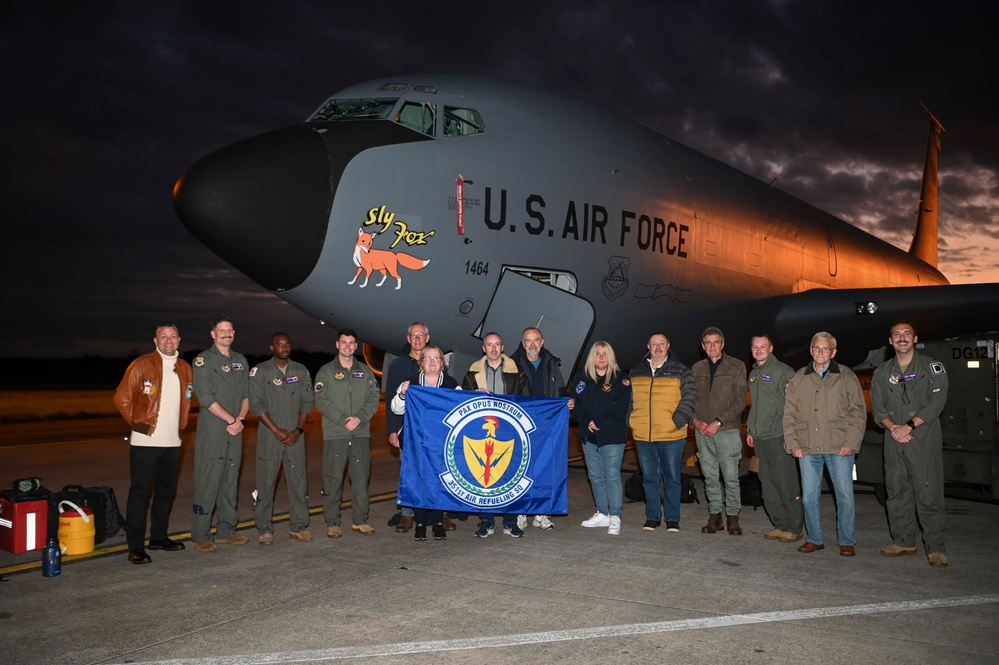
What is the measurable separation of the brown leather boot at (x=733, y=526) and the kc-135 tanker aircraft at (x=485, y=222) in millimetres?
2484

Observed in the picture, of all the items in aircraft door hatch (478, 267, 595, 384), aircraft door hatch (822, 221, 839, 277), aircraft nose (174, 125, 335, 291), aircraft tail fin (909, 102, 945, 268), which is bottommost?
aircraft door hatch (478, 267, 595, 384)

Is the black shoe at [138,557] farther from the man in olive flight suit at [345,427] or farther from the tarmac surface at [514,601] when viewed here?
the man in olive flight suit at [345,427]

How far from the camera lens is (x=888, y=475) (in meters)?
6.68

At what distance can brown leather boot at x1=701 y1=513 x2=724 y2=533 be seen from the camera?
7.48m

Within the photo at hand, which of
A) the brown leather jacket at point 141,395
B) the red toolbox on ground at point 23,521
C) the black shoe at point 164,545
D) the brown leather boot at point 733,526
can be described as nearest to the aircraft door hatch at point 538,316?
the brown leather boot at point 733,526

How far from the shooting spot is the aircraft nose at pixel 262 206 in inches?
281

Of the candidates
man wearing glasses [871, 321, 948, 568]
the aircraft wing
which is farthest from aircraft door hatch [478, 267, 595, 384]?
the aircraft wing

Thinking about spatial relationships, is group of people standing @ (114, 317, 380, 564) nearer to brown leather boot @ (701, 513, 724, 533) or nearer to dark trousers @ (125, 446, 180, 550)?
dark trousers @ (125, 446, 180, 550)

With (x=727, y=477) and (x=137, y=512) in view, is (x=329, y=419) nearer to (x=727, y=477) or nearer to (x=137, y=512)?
(x=137, y=512)

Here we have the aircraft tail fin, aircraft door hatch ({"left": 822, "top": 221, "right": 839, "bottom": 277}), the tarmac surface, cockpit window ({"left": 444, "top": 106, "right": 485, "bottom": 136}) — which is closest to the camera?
the tarmac surface

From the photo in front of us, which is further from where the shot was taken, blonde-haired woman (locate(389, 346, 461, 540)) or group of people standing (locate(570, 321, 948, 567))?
blonde-haired woman (locate(389, 346, 461, 540))

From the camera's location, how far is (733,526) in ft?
24.4

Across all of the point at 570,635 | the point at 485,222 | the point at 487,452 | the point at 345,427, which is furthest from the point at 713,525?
the point at 485,222

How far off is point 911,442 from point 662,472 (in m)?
2.29
